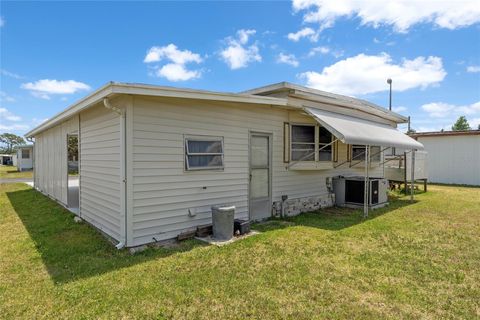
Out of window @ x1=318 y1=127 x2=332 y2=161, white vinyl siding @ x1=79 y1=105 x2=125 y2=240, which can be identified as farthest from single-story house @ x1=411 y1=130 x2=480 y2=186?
white vinyl siding @ x1=79 y1=105 x2=125 y2=240

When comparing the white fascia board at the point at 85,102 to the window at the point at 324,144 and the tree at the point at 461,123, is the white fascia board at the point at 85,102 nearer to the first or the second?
the window at the point at 324,144

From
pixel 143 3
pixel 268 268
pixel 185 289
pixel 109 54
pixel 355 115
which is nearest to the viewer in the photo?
pixel 185 289

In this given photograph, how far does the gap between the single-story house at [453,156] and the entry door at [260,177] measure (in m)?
13.4

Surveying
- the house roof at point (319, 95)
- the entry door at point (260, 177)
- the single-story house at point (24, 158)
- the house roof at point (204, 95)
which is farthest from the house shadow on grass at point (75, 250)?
the single-story house at point (24, 158)

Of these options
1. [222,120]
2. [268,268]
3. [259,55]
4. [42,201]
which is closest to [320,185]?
[222,120]

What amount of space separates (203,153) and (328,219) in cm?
360

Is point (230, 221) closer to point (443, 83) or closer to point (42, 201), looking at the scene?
point (42, 201)

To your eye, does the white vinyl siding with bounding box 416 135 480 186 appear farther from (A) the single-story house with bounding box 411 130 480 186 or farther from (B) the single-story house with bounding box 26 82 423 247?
(B) the single-story house with bounding box 26 82 423 247

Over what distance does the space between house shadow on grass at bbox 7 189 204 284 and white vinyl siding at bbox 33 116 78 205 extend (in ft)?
5.73

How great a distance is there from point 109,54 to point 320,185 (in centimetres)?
1018

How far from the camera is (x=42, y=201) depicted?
10.1 m

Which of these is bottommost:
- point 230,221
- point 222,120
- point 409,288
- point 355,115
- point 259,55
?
point 409,288

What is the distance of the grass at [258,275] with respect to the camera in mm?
3078

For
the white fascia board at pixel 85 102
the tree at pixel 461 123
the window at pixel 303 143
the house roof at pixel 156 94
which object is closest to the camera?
the house roof at pixel 156 94
